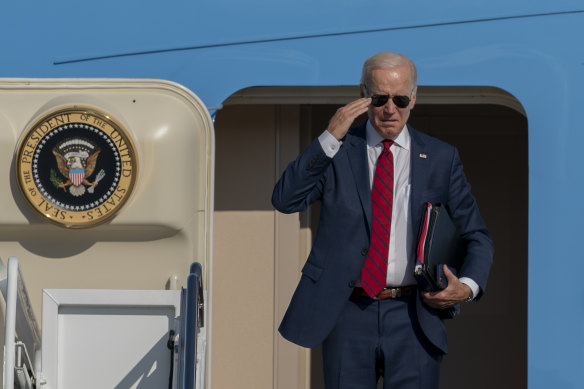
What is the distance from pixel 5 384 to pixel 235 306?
1.82 meters

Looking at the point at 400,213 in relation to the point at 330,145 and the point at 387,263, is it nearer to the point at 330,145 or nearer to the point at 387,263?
the point at 387,263

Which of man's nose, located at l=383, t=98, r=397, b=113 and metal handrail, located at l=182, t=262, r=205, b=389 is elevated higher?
man's nose, located at l=383, t=98, r=397, b=113

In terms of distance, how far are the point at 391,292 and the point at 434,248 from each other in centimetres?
18

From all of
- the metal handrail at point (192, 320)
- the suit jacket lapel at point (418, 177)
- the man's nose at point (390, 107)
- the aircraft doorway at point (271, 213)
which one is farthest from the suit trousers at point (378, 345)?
the aircraft doorway at point (271, 213)

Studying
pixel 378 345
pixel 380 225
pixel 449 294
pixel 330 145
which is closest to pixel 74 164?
pixel 330 145

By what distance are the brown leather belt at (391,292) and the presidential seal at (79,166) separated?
2.67ft

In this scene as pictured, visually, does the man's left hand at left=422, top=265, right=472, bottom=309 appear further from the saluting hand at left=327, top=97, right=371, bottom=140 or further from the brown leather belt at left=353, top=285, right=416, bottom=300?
the saluting hand at left=327, top=97, right=371, bottom=140

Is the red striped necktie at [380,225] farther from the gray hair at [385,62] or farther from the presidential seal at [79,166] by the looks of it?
the presidential seal at [79,166]

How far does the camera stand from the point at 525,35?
11.7 feet

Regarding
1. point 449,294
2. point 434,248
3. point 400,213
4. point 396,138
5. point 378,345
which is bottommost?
point 378,345

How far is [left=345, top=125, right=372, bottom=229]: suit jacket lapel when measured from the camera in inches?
111

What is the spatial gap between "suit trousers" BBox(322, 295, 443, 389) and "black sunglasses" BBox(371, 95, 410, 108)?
558 millimetres

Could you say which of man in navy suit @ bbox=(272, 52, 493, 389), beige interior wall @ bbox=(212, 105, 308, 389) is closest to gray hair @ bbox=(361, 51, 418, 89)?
man in navy suit @ bbox=(272, 52, 493, 389)

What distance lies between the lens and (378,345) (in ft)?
9.17
